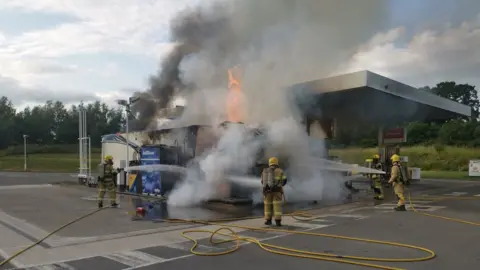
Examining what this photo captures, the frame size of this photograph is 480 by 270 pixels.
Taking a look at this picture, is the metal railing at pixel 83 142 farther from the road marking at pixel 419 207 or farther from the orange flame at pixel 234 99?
the road marking at pixel 419 207

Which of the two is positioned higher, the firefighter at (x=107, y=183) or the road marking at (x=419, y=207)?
the firefighter at (x=107, y=183)

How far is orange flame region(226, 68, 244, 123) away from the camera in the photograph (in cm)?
1599

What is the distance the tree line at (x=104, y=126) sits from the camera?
43856mm

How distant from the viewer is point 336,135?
2052 centimetres

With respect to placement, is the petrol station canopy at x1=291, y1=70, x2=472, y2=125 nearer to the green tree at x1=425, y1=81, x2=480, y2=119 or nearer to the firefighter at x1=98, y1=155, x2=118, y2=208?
the firefighter at x1=98, y1=155, x2=118, y2=208

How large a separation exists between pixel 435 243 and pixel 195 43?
1526 cm

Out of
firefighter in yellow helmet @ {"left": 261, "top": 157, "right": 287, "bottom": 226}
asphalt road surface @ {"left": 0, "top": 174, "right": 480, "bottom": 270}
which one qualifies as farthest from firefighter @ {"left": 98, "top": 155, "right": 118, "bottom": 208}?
firefighter in yellow helmet @ {"left": 261, "top": 157, "right": 287, "bottom": 226}

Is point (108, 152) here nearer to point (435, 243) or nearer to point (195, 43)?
point (195, 43)

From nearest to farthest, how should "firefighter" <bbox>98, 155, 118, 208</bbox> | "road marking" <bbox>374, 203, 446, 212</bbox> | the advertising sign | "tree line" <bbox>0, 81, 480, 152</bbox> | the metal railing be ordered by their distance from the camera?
"road marking" <bbox>374, 203, 446, 212</bbox> → "firefighter" <bbox>98, 155, 118, 208</bbox> → the metal railing → the advertising sign → "tree line" <bbox>0, 81, 480, 152</bbox>

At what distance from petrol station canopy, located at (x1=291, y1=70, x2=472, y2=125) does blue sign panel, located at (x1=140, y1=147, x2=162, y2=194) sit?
571cm

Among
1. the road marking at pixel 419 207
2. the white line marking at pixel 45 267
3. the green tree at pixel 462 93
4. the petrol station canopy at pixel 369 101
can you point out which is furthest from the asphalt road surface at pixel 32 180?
the green tree at pixel 462 93

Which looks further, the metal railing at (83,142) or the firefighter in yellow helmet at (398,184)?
the metal railing at (83,142)

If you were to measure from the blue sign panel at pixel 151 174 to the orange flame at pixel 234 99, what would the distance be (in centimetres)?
306

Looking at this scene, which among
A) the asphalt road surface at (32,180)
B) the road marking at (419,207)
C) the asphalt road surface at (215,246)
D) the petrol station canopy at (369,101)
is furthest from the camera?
the asphalt road surface at (32,180)
